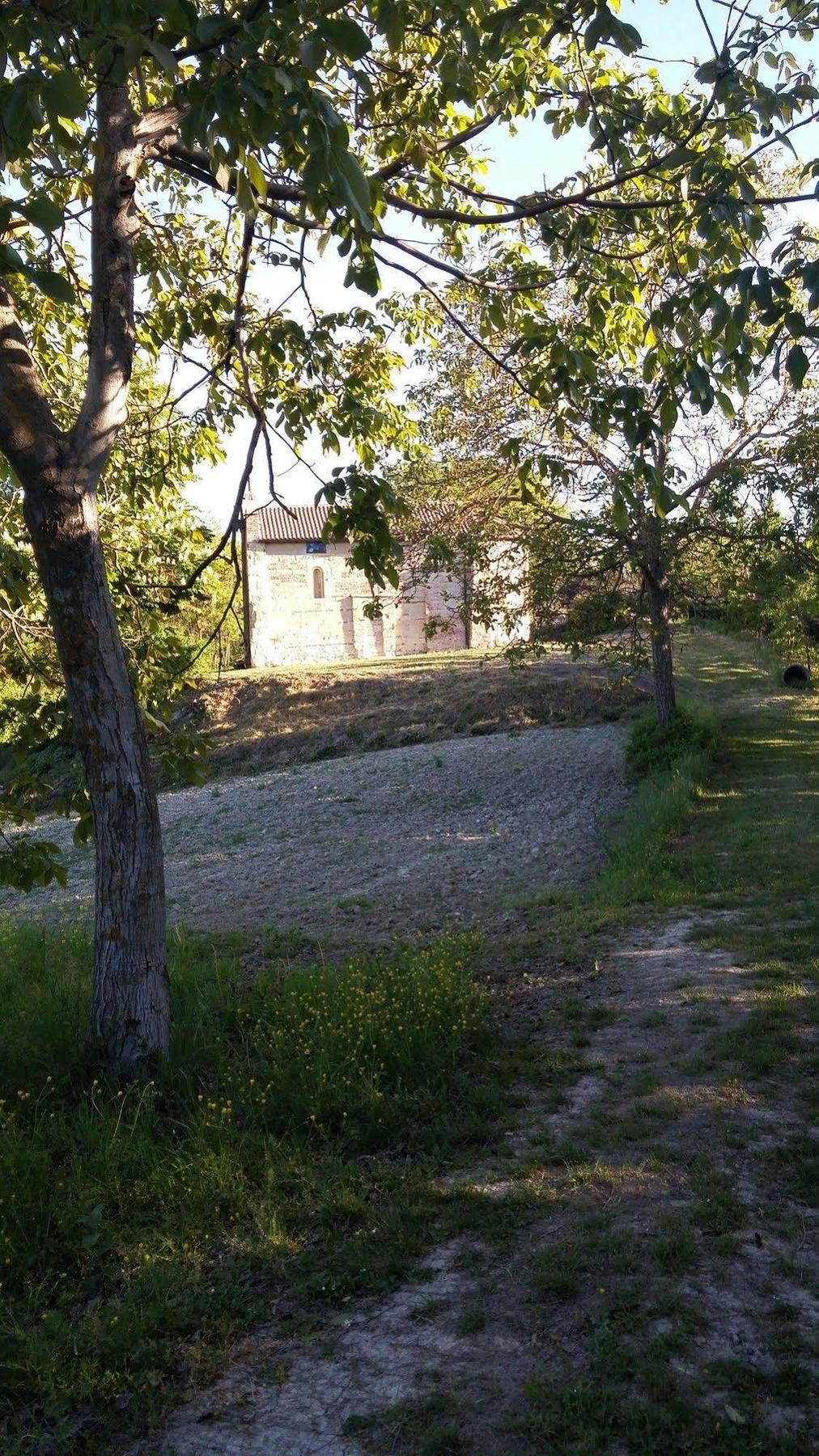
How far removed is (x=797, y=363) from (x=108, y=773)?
336 centimetres

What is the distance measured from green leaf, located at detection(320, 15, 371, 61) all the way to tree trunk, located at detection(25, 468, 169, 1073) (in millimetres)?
2433

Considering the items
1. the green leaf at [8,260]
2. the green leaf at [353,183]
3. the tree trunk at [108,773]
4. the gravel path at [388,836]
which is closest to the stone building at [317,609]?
the gravel path at [388,836]

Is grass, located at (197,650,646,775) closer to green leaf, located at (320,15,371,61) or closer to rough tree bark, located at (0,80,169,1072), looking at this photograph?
rough tree bark, located at (0,80,169,1072)

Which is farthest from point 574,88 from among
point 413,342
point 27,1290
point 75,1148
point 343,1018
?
point 27,1290

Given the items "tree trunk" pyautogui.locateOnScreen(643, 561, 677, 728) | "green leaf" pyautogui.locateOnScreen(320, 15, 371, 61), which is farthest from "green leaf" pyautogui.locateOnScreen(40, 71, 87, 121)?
"tree trunk" pyautogui.locateOnScreen(643, 561, 677, 728)

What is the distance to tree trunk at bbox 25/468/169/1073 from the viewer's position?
487 cm

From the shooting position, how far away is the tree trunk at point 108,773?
487 cm

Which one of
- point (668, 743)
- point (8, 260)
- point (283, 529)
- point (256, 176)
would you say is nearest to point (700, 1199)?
point (256, 176)

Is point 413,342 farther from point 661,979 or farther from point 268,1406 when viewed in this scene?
point 268,1406

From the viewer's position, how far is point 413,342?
8.98 metres

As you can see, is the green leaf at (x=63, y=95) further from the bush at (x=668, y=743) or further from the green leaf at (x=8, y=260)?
the bush at (x=668, y=743)

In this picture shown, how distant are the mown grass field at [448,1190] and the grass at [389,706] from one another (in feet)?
47.4

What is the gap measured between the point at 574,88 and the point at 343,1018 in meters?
5.44

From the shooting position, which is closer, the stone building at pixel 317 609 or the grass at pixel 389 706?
the grass at pixel 389 706
